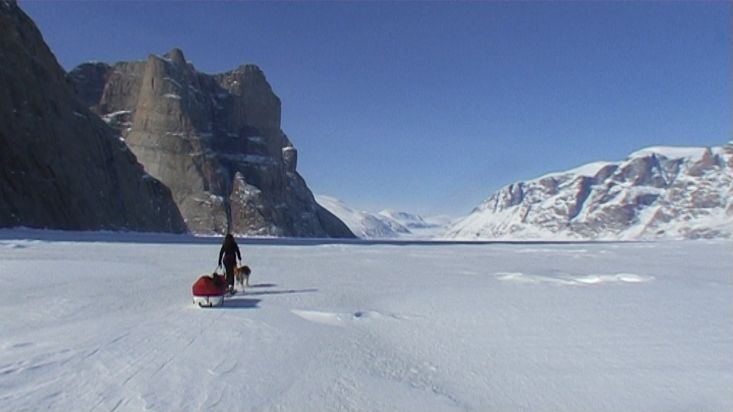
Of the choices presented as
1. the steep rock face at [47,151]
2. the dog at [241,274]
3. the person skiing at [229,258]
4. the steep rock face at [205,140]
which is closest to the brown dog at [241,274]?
the dog at [241,274]

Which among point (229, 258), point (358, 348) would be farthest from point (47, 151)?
point (358, 348)

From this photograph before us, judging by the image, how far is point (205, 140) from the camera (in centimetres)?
11600

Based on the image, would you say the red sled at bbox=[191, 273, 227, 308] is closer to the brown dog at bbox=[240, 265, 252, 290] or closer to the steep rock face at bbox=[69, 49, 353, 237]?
the brown dog at bbox=[240, 265, 252, 290]

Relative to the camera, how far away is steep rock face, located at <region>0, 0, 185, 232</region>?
1667 inches

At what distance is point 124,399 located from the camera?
473 cm

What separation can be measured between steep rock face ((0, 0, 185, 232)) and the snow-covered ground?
38143 mm

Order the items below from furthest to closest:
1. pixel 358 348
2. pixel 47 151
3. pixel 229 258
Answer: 1. pixel 47 151
2. pixel 229 258
3. pixel 358 348

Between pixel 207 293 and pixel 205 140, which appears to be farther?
pixel 205 140

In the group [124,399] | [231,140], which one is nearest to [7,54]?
[124,399]

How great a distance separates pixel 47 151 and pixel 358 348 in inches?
2117

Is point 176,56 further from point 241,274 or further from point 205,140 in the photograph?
point 241,274

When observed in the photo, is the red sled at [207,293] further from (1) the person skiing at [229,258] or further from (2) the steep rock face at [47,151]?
(2) the steep rock face at [47,151]

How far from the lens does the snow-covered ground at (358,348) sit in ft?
16.7

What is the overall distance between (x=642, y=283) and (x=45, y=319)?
51.9 ft
